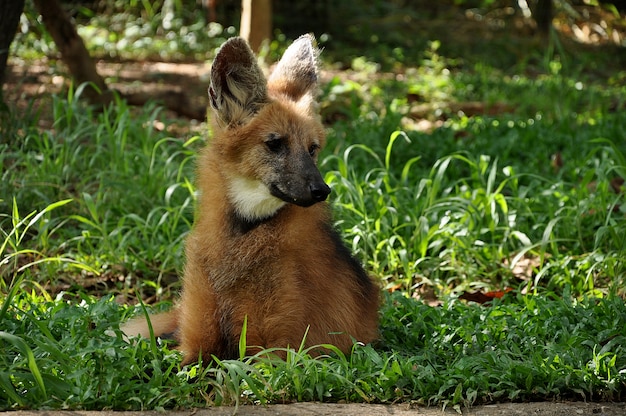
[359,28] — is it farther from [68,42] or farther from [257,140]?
[257,140]

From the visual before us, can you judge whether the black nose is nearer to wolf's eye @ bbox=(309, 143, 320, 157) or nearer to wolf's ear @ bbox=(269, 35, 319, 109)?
wolf's eye @ bbox=(309, 143, 320, 157)

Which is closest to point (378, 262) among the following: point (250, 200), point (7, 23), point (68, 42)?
point (250, 200)

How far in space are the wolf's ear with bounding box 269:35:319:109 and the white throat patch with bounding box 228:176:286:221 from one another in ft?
1.66

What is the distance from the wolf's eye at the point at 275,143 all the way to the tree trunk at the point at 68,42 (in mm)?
3702

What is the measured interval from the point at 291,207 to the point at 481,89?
6.20 meters

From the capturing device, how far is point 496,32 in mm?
12867

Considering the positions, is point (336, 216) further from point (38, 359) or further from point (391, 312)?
point (38, 359)

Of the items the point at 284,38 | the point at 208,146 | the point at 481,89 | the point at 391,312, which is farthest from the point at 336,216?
the point at 284,38

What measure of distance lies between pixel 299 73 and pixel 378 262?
1.44m

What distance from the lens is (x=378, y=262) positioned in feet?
15.2

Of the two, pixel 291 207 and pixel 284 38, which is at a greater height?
pixel 291 207

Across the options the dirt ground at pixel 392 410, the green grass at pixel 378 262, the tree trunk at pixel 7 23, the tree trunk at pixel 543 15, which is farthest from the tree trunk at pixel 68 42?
the tree trunk at pixel 543 15

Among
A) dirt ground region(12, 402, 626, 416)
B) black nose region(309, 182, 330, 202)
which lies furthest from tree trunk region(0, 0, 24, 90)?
dirt ground region(12, 402, 626, 416)

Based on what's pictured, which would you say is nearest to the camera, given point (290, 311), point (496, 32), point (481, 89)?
point (290, 311)
